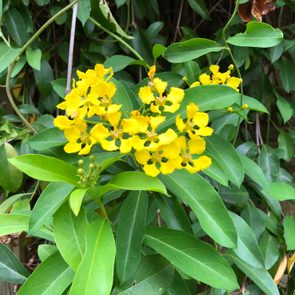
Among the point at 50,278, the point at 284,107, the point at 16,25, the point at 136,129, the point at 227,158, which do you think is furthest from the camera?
the point at 284,107

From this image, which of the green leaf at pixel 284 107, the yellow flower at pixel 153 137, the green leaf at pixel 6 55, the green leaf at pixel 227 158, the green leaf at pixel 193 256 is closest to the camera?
the yellow flower at pixel 153 137

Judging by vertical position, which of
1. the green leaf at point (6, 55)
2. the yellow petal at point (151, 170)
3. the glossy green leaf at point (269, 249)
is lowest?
the glossy green leaf at point (269, 249)

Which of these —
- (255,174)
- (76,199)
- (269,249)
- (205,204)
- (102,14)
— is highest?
(102,14)

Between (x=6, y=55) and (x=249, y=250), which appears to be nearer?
(x=249, y=250)

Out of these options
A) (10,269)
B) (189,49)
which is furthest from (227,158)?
(10,269)

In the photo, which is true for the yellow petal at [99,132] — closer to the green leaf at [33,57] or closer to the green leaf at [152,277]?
the green leaf at [152,277]

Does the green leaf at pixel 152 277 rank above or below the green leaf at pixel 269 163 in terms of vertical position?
above

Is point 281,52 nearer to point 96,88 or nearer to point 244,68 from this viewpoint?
point 244,68

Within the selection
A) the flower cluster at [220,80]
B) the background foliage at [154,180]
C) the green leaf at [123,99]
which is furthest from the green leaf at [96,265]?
the flower cluster at [220,80]

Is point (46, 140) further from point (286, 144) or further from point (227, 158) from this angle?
point (286, 144)
